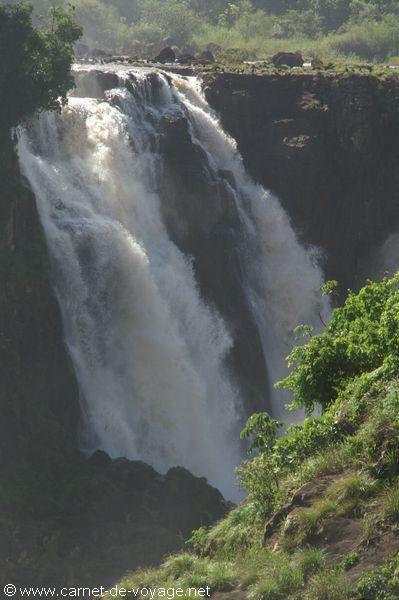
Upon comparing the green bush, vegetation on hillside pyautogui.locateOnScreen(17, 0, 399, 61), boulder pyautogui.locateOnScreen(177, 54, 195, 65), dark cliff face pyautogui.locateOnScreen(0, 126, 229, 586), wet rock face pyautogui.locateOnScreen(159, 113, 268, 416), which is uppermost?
vegetation on hillside pyautogui.locateOnScreen(17, 0, 399, 61)

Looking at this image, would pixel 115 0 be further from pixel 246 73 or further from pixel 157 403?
pixel 157 403

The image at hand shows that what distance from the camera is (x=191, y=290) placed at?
118ft

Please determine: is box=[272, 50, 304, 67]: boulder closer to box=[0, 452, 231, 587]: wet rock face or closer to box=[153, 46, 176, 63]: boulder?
box=[153, 46, 176, 63]: boulder

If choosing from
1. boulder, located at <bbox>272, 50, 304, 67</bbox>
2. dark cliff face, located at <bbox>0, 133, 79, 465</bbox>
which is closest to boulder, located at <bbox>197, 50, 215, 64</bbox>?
boulder, located at <bbox>272, 50, 304, 67</bbox>

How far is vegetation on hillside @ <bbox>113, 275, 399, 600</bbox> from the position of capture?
13.3 meters

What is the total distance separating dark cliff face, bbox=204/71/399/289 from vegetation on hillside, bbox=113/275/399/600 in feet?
84.0

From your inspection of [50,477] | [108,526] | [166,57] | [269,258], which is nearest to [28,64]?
[50,477]

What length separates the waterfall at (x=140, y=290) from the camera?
32.0 metres

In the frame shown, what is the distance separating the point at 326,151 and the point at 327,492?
3218cm

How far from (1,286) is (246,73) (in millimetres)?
21247

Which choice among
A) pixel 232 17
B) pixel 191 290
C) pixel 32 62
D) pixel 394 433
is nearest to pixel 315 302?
pixel 191 290

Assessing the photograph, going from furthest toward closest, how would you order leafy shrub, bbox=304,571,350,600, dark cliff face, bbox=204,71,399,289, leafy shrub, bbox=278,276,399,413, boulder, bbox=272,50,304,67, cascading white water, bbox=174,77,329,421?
boulder, bbox=272,50,304,67 → dark cliff face, bbox=204,71,399,289 → cascading white water, bbox=174,77,329,421 → leafy shrub, bbox=278,276,399,413 → leafy shrub, bbox=304,571,350,600

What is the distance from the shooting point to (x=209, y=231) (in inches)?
1556

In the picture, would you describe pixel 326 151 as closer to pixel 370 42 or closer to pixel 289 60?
pixel 289 60
